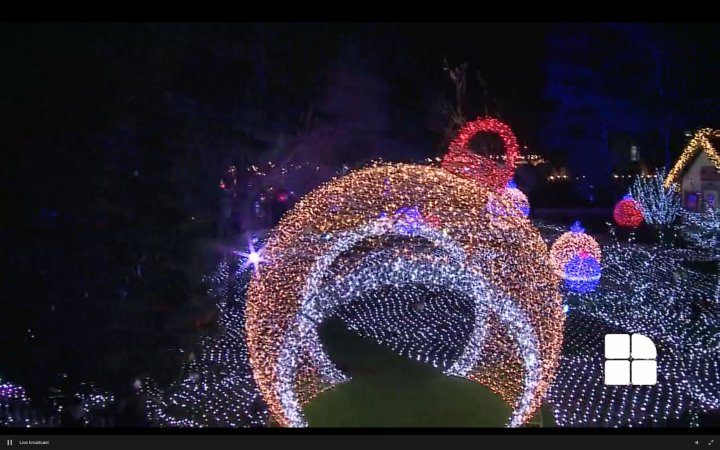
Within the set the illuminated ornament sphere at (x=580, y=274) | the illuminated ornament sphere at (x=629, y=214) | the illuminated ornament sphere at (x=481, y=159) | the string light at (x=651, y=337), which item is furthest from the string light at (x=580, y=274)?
the illuminated ornament sphere at (x=629, y=214)

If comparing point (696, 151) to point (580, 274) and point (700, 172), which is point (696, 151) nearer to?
point (700, 172)

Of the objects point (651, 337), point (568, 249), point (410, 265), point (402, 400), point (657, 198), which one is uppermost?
point (657, 198)

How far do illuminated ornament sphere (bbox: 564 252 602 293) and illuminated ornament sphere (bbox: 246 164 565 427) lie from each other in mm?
4515

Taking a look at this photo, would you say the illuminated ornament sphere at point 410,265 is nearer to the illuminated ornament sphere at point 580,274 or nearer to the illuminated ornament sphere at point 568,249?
the illuminated ornament sphere at point 568,249

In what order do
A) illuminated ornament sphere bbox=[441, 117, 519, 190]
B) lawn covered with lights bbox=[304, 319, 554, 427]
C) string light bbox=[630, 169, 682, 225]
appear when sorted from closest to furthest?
1. lawn covered with lights bbox=[304, 319, 554, 427]
2. illuminated ornament sphere bbox=[441, 117, 519, 190]
3. string light bbox=[630, 169, 682, 225]

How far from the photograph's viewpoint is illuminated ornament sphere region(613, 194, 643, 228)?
13.2 meters

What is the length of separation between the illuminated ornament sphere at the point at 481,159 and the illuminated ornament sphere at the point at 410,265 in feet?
17.7

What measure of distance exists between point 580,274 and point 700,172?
11.2 feet

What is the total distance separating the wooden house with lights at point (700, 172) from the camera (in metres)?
9.53

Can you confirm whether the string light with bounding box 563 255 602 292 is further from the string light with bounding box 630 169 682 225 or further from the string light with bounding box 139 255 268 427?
the string light with bounding box 139 255 268 427

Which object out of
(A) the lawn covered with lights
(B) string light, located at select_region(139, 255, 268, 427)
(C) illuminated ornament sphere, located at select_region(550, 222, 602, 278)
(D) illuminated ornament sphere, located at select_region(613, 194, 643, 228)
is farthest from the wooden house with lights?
(B) string light, located at select_region(139, 255, 268, 427)

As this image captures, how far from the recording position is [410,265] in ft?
14.9

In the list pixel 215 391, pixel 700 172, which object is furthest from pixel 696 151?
pixel 215 391
